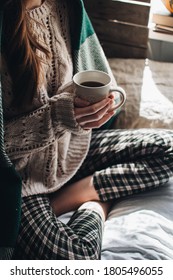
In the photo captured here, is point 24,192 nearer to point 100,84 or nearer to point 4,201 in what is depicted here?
point 4,201

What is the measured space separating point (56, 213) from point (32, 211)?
12 centimetres

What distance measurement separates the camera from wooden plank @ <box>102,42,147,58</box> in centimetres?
147

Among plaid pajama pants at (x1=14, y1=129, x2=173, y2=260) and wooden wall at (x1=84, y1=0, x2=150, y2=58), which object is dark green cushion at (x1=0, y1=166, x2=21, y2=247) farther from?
wooden wall at (x1=84, y1=0, x2=150, y2=58)

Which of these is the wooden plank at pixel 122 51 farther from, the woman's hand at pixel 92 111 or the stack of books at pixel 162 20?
the woman's hand at pixel 92 111

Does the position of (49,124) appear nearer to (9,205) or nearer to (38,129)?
(38,129)

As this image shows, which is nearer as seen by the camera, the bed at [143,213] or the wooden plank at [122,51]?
the bed at [143,213]

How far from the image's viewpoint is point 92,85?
0.75 metres

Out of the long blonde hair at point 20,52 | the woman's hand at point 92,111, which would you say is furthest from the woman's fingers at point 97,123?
the long blonde hair at point 20,52

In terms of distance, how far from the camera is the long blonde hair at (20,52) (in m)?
0.81

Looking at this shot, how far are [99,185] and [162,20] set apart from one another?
0.67 m

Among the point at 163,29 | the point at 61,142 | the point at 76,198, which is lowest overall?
the point at 76,198

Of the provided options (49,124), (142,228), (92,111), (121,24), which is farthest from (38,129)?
(121,24)

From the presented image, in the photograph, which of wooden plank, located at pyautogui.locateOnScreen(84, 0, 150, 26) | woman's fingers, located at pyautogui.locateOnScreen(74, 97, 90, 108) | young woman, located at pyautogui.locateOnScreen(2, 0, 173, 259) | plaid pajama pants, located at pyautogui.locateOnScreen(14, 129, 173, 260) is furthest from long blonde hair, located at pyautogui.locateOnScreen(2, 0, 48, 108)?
wooden plank, located at pyautogui.locateOnScreen(84, 0, 150, 26)
